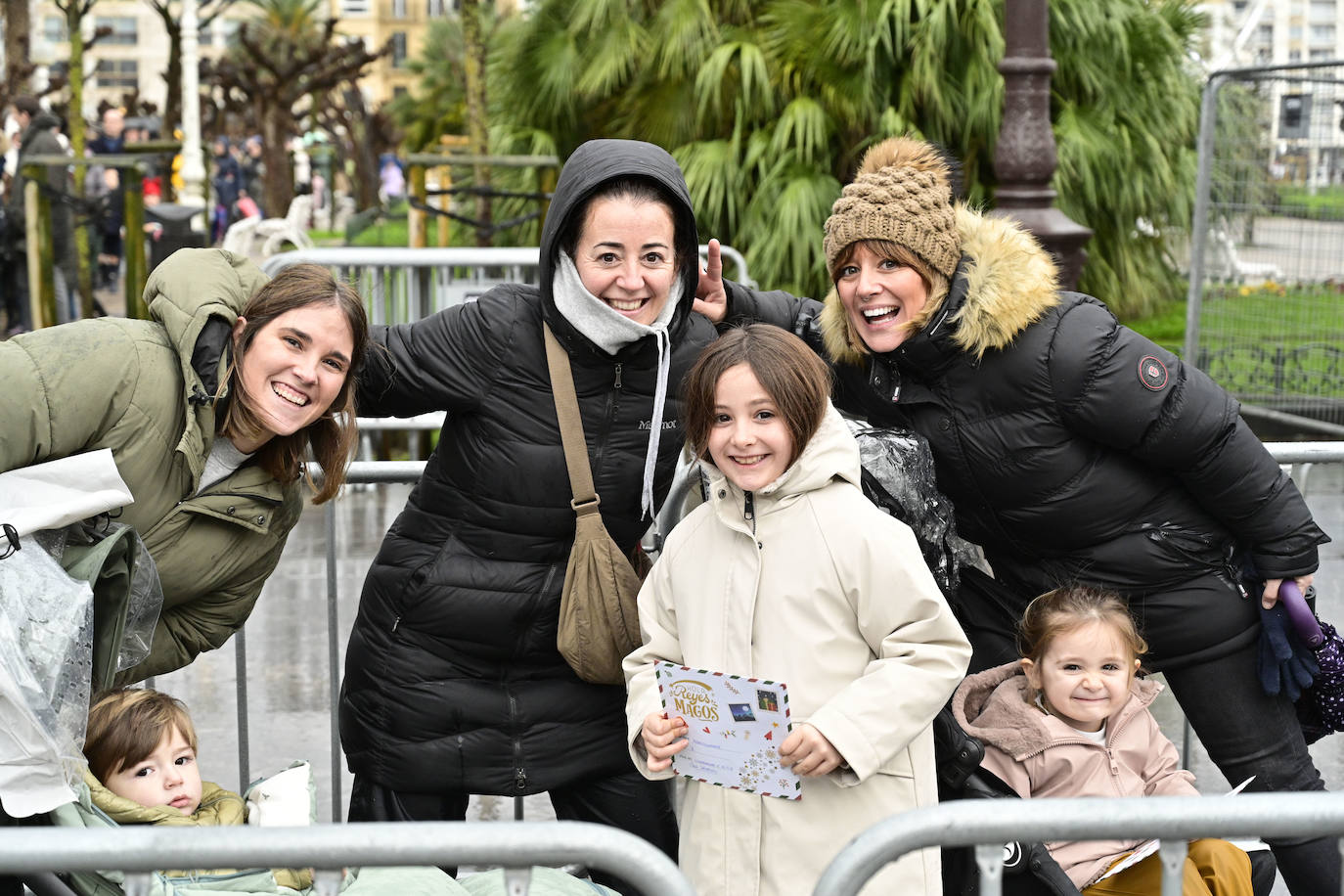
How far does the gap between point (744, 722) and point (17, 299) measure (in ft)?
41.3

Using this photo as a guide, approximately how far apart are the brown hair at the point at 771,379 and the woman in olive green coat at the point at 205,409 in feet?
2.26

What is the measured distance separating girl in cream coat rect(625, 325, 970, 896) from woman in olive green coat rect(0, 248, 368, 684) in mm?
751

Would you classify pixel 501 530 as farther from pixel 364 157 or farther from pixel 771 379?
pixel 364 157

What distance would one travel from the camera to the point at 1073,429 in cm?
318

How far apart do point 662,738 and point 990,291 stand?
3.54 feet

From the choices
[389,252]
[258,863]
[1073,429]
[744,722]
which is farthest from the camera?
[389,252]

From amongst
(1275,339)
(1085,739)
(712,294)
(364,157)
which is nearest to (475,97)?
(1275,339)

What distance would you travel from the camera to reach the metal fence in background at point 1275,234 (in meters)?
8.51

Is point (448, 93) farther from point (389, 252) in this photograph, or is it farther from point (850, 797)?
point (850, 797)

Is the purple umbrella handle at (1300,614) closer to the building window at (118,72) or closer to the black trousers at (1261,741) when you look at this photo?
the black trousers at (1261,741)

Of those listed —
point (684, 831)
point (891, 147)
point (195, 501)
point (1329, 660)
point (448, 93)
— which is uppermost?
point (448, 93)

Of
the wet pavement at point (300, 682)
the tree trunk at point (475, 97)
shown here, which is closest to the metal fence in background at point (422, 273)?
the wet pavement at point (300, 682)

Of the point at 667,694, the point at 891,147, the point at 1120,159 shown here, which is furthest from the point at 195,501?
the point at 1120,159

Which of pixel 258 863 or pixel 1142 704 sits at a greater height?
pixel 258 863
